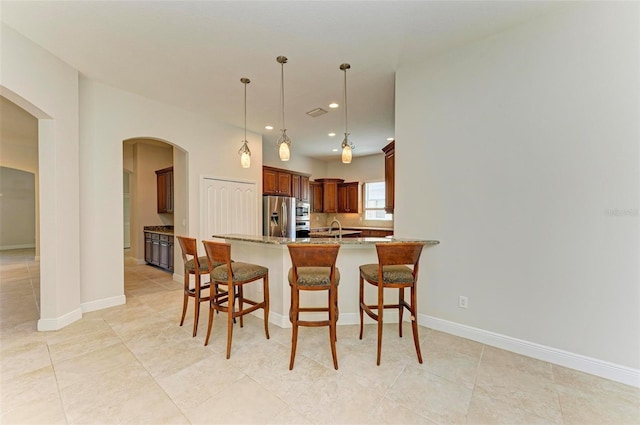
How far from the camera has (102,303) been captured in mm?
3441

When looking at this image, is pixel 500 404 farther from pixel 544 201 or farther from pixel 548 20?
pixel 548 20

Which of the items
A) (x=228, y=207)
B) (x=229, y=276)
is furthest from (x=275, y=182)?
(x=229, y=276)

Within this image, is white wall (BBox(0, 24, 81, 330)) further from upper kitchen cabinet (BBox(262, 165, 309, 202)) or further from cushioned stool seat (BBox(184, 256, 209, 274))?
upper kitchen cabinet (BBox(262, 165, 309, 202))

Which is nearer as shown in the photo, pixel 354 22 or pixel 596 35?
pixel 596 35

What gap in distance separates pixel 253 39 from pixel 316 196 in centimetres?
534

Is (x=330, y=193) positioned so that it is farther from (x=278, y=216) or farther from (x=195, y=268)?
(x=195, y=268)

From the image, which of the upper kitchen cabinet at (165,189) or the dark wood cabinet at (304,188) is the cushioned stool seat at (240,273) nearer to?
the upper kitchen cabinet at (165,189)

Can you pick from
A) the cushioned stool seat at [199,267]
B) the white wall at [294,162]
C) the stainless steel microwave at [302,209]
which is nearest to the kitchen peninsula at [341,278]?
the cushioned stool seat at [199,267]

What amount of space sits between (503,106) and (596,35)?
0.73m

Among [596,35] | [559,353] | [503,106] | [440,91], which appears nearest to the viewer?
[596,35]

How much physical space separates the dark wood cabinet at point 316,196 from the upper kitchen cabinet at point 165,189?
11.7ft

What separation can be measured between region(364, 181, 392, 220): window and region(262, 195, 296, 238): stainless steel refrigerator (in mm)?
2607

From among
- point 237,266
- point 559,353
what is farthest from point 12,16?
point 559,353

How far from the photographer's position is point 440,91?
2.84 m
